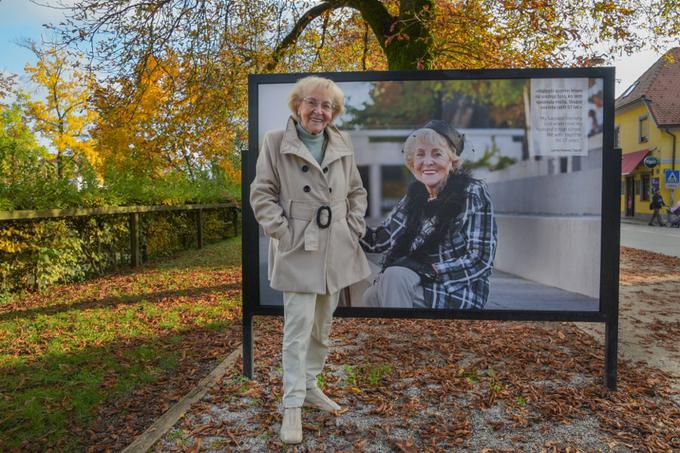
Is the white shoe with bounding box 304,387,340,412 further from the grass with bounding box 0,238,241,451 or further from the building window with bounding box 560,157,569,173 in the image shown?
the building window with bounding box 560,157,569,173

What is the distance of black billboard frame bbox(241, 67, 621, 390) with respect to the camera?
13.2 ft

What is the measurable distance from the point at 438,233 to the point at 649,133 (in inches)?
1377

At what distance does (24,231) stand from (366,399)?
6159 millimetres

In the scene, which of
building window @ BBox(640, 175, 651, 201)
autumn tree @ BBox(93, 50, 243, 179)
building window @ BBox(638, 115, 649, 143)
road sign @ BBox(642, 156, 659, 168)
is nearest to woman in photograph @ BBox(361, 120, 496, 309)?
autumn tree @ BBox(93, 50, 243, 179)

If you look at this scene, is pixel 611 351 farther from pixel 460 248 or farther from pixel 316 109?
pixel 316 109

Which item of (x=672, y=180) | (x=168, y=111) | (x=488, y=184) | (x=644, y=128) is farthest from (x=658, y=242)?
(x=644, y=128)

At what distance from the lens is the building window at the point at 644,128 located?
33.8m

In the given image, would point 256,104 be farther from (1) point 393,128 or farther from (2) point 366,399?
(2) point 366,399

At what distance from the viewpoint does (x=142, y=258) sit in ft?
39.4

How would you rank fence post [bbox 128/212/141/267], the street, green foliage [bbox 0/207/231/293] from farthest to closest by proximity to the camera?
the street
fence post [bbox 128/212/141/267]
green foliage [bbox 0/207/231/293]

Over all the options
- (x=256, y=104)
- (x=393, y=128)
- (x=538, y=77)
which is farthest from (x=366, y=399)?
(x=538, y=77)

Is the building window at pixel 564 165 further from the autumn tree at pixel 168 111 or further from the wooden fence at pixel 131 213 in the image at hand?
the wooden fence at pixel 131 213

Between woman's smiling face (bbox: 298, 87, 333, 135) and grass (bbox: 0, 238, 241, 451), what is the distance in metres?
2.46

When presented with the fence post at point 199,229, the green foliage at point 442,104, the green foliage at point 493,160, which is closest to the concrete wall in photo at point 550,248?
Result: the green foliage at point 493,160
